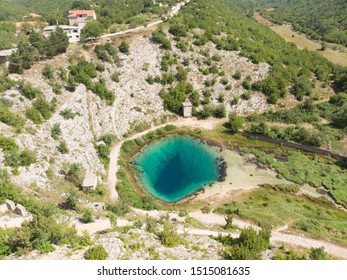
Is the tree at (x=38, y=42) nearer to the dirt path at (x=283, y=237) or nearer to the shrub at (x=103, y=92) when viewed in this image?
the shrub at (x=103, y=92)

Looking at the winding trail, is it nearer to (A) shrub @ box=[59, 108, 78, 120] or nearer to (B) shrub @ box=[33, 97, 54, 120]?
(A) shrub @ box=[59, 108, 78, 120]

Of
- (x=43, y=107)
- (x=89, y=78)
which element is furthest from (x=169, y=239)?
(x=89, y=78)

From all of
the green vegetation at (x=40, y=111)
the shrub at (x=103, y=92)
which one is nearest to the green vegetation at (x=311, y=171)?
the shrub at (x=103, y=92)

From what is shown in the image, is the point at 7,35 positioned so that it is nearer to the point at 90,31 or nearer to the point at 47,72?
the point at 90,31

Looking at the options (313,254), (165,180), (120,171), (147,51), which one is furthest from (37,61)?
(313,254)

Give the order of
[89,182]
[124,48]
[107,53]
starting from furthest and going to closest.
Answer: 1. [124,48]
2. [107,53]
3. [89,182]


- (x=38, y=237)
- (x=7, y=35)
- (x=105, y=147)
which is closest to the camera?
(x=38, y=237)
